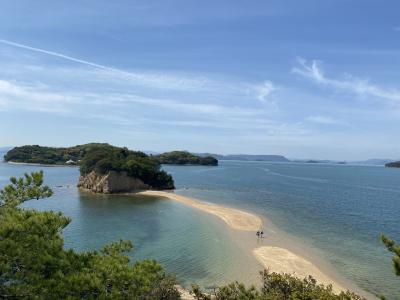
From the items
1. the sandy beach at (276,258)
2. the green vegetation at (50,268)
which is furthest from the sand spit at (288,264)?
the green vegetation at (50,268)

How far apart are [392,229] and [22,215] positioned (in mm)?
57542

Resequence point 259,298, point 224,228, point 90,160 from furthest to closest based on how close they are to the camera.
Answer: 1. point 90,160
2. point 224,228
3. point 259,298

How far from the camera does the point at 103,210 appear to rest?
6569 centimetres

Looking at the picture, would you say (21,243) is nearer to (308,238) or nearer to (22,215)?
(22,215)

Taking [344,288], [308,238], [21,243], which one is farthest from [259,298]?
[308,238]

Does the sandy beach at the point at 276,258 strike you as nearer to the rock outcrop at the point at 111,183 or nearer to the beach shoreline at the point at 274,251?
the beach shoreline at the point at 274,251

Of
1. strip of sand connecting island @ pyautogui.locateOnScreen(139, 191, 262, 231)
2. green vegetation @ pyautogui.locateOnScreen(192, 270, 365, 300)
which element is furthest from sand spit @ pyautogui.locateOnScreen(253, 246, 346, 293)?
green vegetation @ pyautogui.locateOnScreen(192, 270, 365, 300)

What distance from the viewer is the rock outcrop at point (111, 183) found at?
8950 cm

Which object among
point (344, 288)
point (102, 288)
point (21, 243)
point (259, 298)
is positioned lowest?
point (344, 288)

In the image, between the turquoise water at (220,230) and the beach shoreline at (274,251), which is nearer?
the beach shoreline at (274,251)

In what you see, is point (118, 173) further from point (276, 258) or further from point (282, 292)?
point (282, 292)

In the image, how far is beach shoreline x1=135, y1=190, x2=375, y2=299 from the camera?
112 feet

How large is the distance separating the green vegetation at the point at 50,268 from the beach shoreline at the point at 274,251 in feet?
64.4

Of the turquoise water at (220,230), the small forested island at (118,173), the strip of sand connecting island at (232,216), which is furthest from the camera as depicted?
the small forested island at (118,173)
